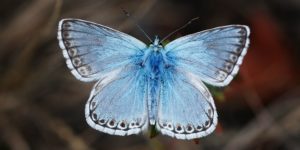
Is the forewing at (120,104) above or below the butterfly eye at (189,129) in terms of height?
above

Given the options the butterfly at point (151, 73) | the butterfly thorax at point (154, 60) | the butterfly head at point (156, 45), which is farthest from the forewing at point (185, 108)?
the butterfly head at point (156, 45)

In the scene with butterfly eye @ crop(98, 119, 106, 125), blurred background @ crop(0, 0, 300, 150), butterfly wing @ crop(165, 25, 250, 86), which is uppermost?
blurred background @ crop(0, 0, 300, 150)

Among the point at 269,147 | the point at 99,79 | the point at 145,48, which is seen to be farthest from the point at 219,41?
the point at 269,147

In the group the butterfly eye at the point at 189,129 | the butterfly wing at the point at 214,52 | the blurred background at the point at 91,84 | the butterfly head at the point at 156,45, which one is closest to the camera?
the butterfly eye at the point at 189,129

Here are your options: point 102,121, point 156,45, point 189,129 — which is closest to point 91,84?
point 156,45

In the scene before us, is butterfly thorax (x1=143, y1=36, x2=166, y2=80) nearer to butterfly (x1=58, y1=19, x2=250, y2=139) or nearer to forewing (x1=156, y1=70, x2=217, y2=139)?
butterfly (x1=58, y1=19, x2=250, y2=139)

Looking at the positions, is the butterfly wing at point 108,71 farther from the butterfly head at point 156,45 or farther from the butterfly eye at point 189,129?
the butterfly eye at point 189,129

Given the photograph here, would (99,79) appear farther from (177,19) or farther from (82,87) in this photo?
(177,19)

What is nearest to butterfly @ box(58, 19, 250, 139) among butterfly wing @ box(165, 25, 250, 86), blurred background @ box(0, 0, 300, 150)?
butterfly wing @ box(165, 25, 250, 86)
